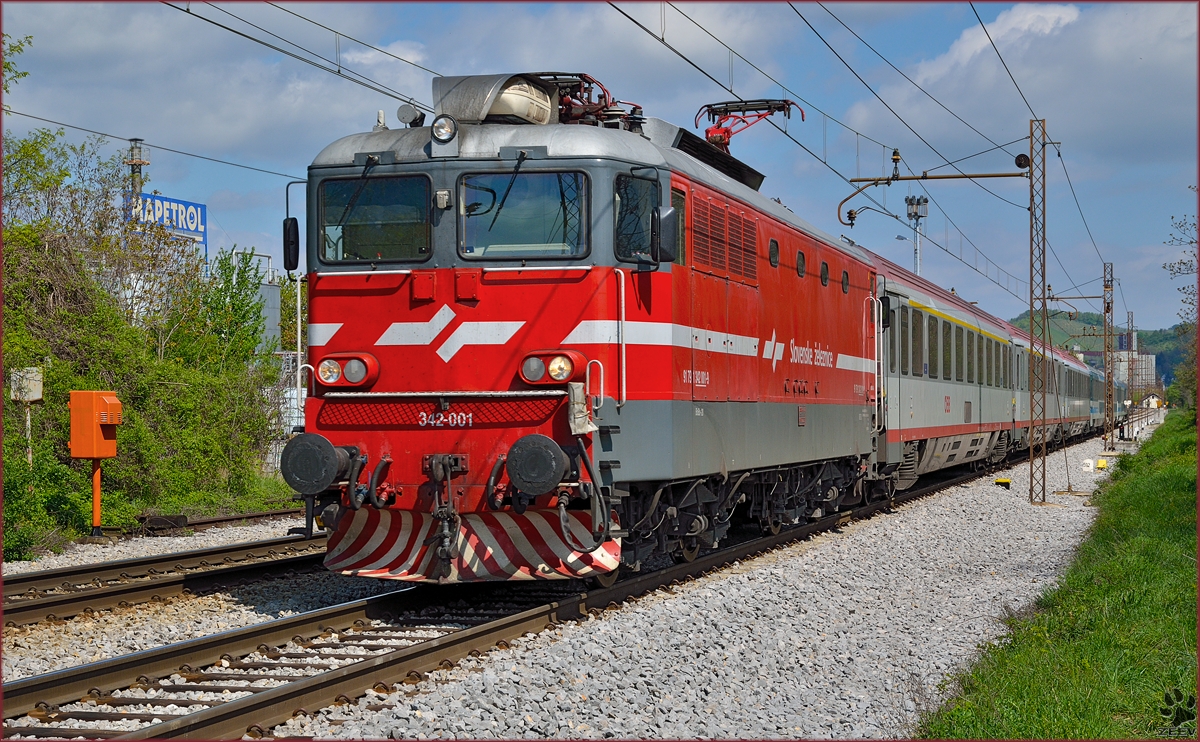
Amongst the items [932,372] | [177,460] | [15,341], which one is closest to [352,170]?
[15,341]

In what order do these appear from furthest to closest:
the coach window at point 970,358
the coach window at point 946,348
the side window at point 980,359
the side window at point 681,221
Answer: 1. the side window at point 980,359
2. the coach window at point 970,358
3. the coach window at point 946,348
4. the side window at point 681,221

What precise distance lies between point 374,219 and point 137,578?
447 cm

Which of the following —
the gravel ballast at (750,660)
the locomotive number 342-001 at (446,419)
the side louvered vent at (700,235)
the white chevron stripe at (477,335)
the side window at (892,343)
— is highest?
the side louvered vent at (700,235)

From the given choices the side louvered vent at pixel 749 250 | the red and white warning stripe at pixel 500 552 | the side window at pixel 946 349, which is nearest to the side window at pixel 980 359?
the side window at pixel 946 349

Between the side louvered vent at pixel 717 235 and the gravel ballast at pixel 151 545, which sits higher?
the side louvered vent at pixel 717 235

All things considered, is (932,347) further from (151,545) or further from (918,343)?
(151,545)

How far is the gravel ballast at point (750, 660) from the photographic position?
6422mm

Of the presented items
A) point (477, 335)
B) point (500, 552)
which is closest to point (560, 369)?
point (477, 335)

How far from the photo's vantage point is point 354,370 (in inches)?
372

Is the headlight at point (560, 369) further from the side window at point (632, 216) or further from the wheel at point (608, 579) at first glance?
the wheel at point (608, 579)

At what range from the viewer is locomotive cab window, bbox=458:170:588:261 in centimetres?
928

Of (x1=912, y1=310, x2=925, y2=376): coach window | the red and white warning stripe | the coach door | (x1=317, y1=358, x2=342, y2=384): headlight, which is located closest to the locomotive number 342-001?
the red and white warning stripe

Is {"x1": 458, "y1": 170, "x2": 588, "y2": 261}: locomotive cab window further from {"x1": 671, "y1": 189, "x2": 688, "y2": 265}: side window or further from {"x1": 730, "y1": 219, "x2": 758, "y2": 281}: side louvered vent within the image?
{"x1": 730, "y1": 219, "x2": 758, "y2": 281}: side louvered vent

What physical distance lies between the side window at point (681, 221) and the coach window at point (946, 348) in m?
14.2
